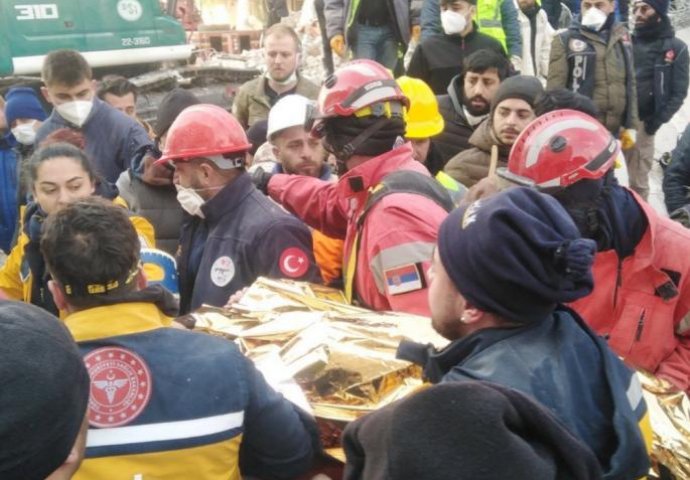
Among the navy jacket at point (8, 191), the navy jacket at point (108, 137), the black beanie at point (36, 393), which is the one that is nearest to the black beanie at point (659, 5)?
the navy jacket at point (108, 137)

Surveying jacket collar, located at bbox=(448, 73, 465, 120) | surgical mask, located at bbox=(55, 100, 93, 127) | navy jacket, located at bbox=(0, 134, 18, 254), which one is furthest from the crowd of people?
navy jacket, located at bbox=(0, 134, 18, 254)

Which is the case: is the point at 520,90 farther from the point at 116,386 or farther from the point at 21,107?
the point at 21,107

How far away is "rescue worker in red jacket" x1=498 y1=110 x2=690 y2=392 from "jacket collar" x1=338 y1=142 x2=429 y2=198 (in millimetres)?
524

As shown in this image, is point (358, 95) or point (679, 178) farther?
point (679, 178)

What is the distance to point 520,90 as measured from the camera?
14.2ft

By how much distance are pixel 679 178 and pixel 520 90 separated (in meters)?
1.07

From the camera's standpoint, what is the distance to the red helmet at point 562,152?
100 inches

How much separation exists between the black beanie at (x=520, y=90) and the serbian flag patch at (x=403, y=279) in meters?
2.19

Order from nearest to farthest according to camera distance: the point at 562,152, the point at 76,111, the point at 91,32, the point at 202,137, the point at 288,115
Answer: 1. the point at 562,152
2. the point at 202,137
3. the point at 288,115
4. the point at 76,111
5. the point at 91,32

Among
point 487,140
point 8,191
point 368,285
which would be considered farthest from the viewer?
point 8,191

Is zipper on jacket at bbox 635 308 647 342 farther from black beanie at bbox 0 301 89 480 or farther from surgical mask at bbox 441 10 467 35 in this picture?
surgical mask at bbox 441 10 467 35

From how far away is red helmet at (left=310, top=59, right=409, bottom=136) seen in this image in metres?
2.93

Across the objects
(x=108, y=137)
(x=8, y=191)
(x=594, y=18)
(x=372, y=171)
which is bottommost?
(x=8, y=191)

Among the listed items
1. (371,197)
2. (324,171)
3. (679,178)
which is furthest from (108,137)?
(679,178)
